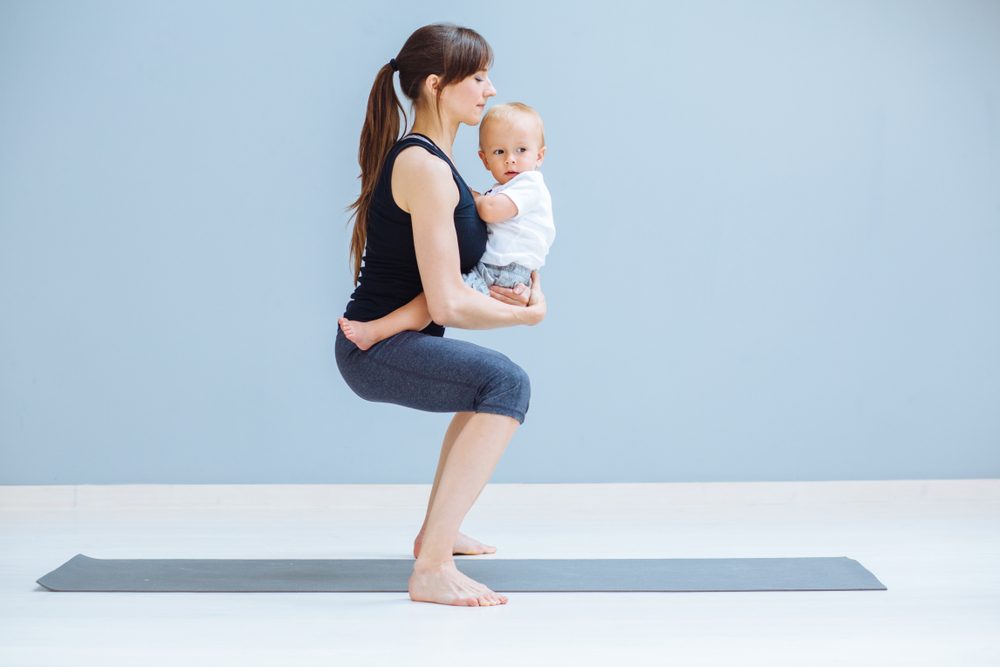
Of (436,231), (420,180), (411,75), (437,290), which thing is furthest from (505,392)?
(411,75)

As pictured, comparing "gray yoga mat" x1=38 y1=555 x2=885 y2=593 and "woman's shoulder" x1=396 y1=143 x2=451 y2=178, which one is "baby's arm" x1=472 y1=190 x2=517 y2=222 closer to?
"woman's shoulder" x1=396 y1=143 x2=451 y2=178

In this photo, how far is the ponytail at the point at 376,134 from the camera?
1.93 metres

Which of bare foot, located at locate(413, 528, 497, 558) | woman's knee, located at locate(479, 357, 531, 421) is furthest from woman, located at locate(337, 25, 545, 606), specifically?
bare foot, located at locate(413, 528, 497, 558)

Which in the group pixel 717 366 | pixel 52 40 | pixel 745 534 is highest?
pixel 52 40

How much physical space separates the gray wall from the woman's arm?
48.5 inches

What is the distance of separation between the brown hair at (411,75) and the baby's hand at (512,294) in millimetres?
333

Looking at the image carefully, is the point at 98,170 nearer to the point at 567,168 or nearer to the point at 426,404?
the point at 567,168

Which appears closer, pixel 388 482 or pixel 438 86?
pixel 438 86

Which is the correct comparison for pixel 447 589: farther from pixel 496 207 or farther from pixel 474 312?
pixel 496 207

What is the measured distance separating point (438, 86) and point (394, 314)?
520 mm

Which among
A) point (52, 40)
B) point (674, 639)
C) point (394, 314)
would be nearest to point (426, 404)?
point (394, 314)

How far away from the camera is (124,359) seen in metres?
3.02

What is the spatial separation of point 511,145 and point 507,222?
0.66 feet

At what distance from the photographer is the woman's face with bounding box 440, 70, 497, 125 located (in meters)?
1.88
